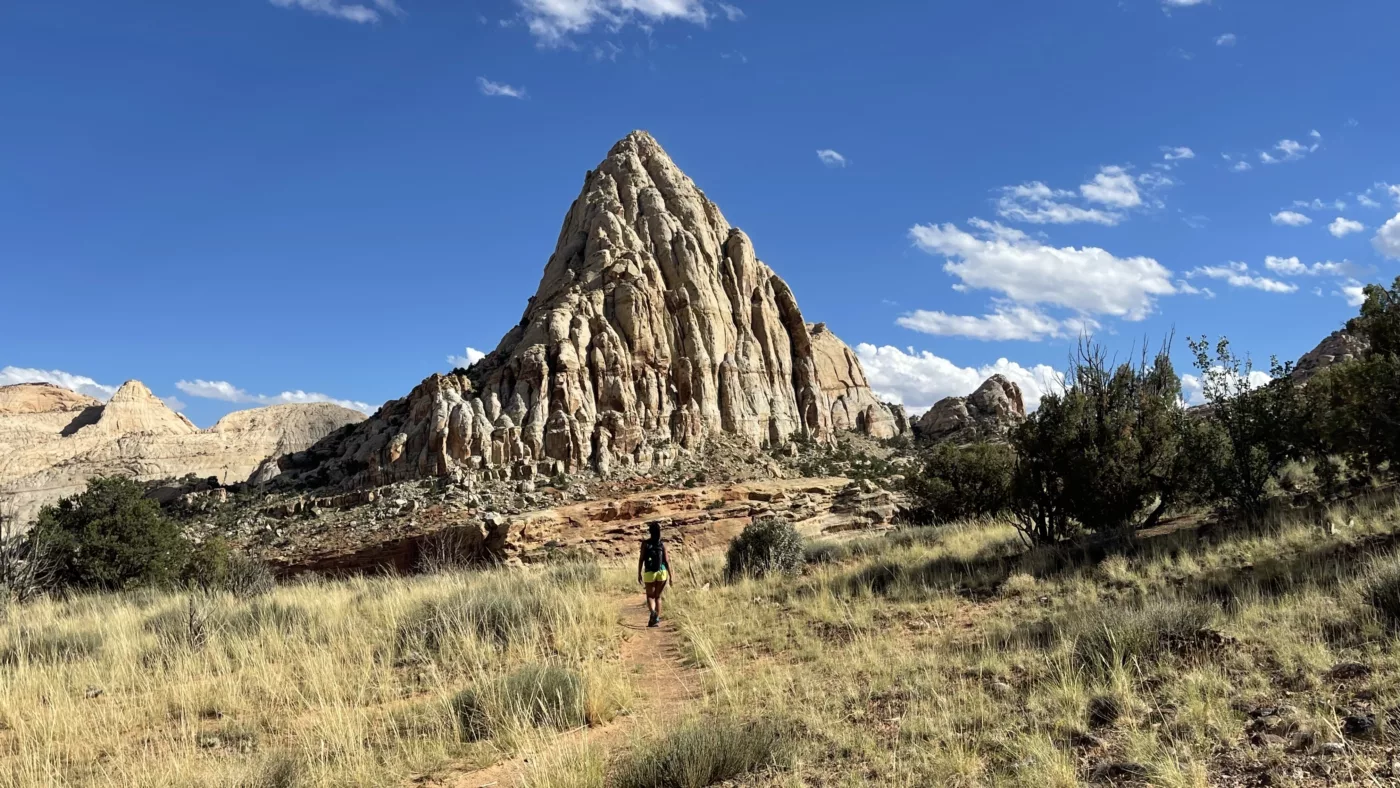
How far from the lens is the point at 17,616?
11.9m

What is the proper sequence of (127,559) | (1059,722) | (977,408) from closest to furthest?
1. (1059,722)
2. (127,559)
3. (977,408)

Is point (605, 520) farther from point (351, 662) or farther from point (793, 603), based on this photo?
point (351, 662)

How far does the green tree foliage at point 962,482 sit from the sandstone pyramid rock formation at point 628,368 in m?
22.5

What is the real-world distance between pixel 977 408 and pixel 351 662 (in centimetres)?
6679

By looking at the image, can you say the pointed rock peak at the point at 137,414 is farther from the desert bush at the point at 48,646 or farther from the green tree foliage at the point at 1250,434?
the green tree foliage at the point at 1250,434

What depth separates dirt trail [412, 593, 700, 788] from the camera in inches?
207

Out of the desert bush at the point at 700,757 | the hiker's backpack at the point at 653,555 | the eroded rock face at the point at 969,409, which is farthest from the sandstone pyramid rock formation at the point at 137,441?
the desert bush at the point at 700,757

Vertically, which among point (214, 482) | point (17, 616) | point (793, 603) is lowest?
point (793, 603)

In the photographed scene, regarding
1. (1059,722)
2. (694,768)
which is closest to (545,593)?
(694,768)

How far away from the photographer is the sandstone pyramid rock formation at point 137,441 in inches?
2945

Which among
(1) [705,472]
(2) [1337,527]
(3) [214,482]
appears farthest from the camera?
(3) [214,482]

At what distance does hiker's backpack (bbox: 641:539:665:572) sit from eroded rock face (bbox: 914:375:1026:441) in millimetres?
53949

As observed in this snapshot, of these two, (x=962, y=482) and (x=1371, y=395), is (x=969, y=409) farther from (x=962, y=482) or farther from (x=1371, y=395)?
(x=1371, y=395)

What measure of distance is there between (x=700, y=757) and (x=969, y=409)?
224 feet
